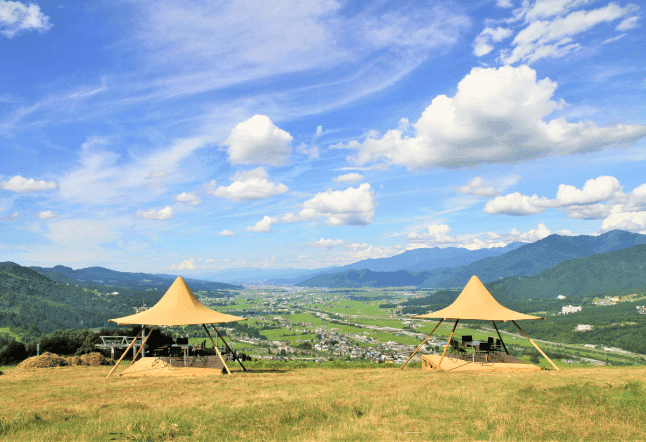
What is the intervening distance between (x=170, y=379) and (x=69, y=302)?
193m

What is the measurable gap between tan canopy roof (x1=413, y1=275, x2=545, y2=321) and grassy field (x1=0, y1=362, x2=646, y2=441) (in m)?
5.16

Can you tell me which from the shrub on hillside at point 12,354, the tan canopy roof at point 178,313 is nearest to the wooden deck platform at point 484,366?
the tan canopy roof at point 178,313

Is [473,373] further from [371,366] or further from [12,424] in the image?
[12,424]

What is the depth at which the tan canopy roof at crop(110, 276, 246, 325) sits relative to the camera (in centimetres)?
1772

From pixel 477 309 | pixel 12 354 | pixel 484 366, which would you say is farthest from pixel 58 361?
pixel 477 309

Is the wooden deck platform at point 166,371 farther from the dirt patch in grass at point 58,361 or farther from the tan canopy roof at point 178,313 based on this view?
the dirt patch in grass at point 58,361

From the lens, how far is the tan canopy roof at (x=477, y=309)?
1928cm

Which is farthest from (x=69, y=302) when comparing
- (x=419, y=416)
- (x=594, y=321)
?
(x=594, y=321)

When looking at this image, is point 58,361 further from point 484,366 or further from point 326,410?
point 484,366

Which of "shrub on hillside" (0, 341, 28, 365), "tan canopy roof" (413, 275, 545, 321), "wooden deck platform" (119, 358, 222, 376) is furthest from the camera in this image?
"shrub on hillside" (0, 341, 28, 365)

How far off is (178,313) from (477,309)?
1591 centimetres

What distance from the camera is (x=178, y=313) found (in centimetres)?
1859

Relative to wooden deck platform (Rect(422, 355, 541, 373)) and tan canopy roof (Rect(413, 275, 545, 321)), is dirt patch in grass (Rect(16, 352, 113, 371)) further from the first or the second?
wooden deck platform (Rect(422, 355, 541, 373))

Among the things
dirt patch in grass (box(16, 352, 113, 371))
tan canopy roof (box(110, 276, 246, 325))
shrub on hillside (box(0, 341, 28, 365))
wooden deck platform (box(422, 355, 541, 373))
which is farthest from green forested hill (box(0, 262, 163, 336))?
wooden deck platform (box(422, 355, 541, 373))
